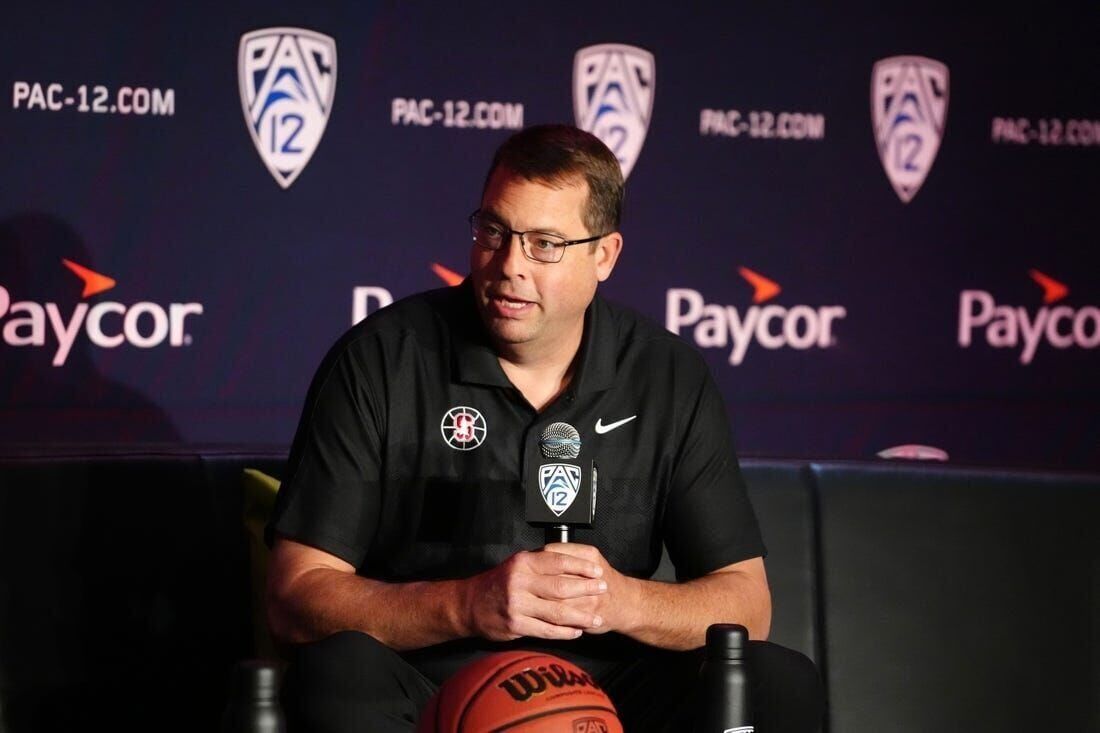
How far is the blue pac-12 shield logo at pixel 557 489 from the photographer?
84.3 inches

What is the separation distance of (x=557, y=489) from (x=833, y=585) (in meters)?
1.00

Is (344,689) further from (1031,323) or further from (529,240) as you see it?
(1031,323)

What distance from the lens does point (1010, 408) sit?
418cm

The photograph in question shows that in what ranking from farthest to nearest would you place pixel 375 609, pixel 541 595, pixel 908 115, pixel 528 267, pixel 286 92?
1. pixel 908 115
2. pixel 286 92
3. pixel 528 267
4. pixel 375 609
5. pixel 541 595

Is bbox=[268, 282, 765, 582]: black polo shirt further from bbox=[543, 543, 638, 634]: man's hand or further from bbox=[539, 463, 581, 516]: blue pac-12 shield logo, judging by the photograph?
bbox=[539, 463, 581, 516]: blue pac-12 shield logo

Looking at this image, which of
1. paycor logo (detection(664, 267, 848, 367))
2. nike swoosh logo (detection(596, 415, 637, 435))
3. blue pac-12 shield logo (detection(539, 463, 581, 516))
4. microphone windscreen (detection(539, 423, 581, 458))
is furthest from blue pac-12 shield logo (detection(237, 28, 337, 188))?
blue pac-12 shield logo (detection(539, 463, 581, 516))

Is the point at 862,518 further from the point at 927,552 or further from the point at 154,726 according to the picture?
the point at 154,726

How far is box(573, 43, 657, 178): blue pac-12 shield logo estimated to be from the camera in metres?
3.95

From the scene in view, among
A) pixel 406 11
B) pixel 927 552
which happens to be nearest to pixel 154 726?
pixel 927 552

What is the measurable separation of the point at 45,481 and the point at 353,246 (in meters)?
1.28

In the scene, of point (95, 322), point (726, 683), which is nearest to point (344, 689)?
point (726, 683)

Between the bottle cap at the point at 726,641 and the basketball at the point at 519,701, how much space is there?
0.17m

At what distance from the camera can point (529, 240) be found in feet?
8.16

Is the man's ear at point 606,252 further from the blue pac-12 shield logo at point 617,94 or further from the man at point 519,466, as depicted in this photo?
the blue pac-12 shield logo at point 617,94
